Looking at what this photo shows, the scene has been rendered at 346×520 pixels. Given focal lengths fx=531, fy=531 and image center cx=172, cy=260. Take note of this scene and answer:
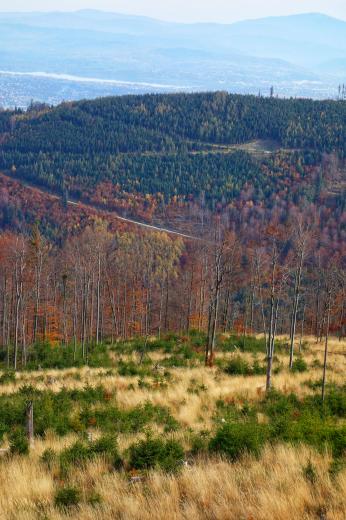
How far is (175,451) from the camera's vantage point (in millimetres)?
11328

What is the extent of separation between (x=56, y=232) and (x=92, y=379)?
291 feet

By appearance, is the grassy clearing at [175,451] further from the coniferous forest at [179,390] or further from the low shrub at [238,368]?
the low shrub at [238,368]

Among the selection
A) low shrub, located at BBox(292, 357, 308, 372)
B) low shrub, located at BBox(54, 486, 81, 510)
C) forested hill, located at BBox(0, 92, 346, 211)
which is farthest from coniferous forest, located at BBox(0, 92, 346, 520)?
forested hill, located at BBox(0, 92, 346, 211)

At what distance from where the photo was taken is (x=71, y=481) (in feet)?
33.7

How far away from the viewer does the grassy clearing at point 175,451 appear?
8.40m

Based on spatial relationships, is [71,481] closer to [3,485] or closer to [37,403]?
[3,485]

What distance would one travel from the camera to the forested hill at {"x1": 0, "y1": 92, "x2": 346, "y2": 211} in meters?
136

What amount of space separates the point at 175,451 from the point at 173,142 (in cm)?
15447

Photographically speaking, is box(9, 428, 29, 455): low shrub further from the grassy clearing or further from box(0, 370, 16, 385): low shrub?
box(0, 370, 16, 385): low shrub

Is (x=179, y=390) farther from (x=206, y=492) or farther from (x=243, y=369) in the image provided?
(x=206, y=492)

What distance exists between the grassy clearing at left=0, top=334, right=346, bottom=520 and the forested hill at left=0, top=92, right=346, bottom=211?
10945 cm

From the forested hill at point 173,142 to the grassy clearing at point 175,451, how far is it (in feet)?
359

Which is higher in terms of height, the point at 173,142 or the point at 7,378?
the point at 173,142

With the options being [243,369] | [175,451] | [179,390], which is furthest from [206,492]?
[243,369]
